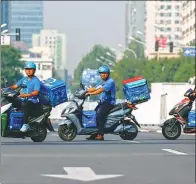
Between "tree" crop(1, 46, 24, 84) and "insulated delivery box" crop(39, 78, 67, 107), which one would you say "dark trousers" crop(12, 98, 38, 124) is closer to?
"insulated delivery box" crop(39, 78, 67, 107)

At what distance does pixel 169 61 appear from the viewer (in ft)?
326

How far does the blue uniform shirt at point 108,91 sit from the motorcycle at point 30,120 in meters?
1.09

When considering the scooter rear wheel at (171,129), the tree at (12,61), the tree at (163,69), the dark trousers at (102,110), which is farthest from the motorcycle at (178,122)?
the tree at (12,61)

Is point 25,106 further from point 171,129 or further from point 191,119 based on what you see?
point 191,119

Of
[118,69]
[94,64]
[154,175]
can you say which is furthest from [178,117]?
[94,64]

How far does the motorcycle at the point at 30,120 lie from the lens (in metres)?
18.1

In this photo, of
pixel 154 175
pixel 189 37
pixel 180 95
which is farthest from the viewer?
pixel 189 37

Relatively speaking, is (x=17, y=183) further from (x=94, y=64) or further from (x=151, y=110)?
(x=94, y=64)

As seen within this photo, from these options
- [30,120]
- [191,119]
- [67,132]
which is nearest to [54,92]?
[30,120]

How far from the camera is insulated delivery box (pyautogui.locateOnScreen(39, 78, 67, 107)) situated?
17656 millimetres

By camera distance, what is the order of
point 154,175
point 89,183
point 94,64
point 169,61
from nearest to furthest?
point 89,183 → point 154,175 → point 169,61 → point 94,64

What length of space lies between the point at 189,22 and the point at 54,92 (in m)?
122

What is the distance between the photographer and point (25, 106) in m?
17.9

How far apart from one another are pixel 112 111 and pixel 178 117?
3160mm
